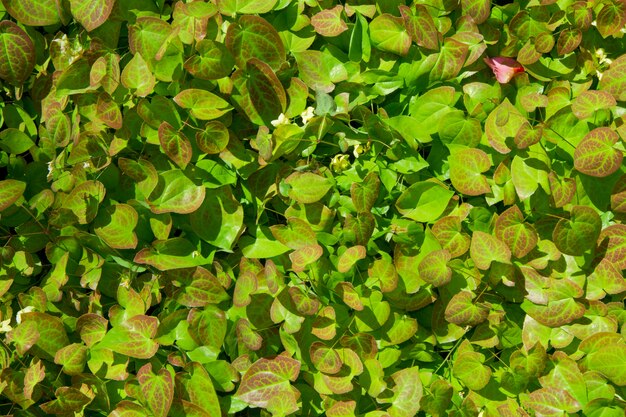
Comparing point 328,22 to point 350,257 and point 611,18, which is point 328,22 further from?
point 611,18

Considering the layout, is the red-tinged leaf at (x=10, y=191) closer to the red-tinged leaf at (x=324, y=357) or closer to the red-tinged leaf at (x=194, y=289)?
the red-tinged leaf at (x=194, y=289)

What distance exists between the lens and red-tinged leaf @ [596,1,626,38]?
175 centimetres

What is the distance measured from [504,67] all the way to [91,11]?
1.19 m

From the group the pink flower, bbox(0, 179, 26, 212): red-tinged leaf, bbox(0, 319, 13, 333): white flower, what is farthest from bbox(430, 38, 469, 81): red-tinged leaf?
bbox(0, 319, 13, 333): white flower

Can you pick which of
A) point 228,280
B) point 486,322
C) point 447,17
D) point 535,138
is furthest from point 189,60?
point 486,322

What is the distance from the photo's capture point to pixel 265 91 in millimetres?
1723

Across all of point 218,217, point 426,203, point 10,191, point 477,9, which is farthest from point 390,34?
point 10,191

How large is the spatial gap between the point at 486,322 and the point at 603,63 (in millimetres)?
841

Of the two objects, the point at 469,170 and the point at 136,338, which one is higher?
the point at 469,170

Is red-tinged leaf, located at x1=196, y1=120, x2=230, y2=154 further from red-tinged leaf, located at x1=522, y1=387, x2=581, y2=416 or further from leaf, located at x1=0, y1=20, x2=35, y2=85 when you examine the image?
red-tinged leaf, located at x1=522, y1=387, x2=581, y2=416

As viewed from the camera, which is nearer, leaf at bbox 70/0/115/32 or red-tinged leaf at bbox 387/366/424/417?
leaf at bbox 70/0/115/32

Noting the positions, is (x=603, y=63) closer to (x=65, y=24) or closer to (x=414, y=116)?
(x=414, y=116)

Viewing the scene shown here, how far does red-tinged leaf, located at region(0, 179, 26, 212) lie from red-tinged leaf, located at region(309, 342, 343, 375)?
931 mm

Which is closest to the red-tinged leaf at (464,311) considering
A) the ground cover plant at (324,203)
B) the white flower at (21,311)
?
the ground cover plant at (324,203)
